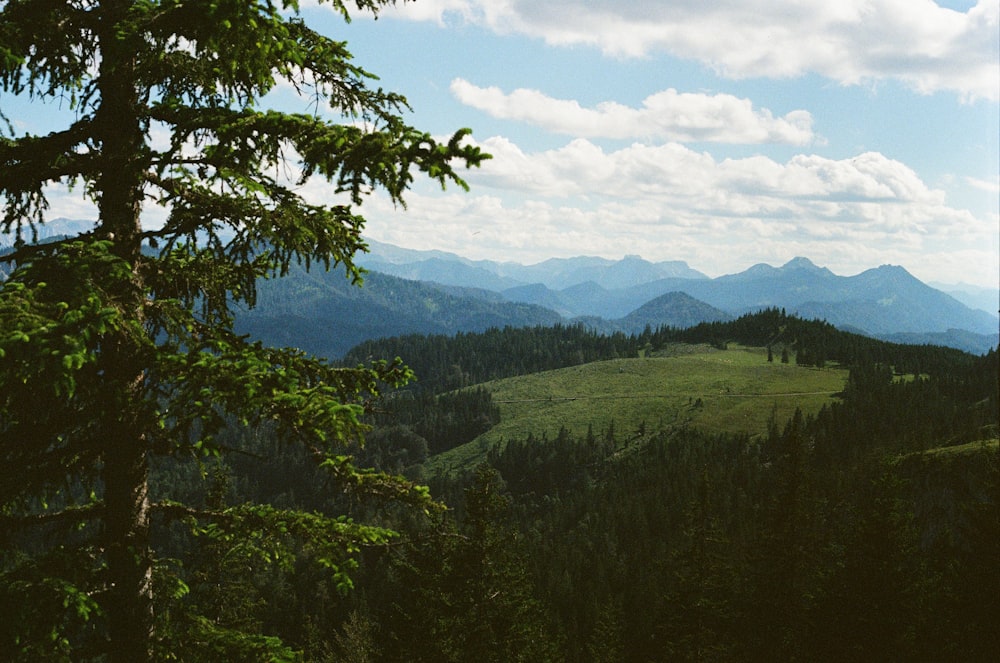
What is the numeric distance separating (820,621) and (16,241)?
2983 cm

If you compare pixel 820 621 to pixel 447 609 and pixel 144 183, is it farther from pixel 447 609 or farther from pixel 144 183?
pixel 144 183

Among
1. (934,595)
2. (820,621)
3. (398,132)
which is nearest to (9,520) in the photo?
(398,132)

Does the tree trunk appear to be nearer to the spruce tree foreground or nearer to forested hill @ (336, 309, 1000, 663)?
the spruce tree foreground

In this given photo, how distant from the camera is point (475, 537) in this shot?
74.0 ft

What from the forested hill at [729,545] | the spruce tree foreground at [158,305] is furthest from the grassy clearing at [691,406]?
the spruce tree foreground at [158,305]

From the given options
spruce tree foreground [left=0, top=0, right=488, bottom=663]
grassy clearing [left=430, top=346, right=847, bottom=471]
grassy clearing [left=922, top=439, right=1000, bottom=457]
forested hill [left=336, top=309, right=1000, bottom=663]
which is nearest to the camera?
spruce tree foreground [left=0, top=0, right=488, bottom=663]

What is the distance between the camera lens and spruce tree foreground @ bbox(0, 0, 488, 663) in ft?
20.4

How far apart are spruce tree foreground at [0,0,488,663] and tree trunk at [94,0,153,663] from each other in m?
0.03

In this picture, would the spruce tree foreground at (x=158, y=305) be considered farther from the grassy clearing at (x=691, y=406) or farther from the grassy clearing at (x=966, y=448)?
the grassy clearing at (x=691, y=406)

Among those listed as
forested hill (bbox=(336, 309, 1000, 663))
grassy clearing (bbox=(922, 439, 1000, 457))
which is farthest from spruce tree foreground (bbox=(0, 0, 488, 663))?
grassy clearing (bbox=(922, 439, 1000, 457))

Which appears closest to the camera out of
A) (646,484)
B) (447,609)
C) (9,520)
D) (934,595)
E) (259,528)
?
(9,520)

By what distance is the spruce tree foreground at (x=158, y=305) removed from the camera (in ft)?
20.4

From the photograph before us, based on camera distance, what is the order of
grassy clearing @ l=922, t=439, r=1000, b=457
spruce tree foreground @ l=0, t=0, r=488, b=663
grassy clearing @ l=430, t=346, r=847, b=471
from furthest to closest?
1. grassy clearing @ l=430, t=346, r=847, b=471
2. grassy clearing @ l=922, t=439, r=1000, b=457
3. spruce tree foreground @ l=0, t=0, r=488, b=663

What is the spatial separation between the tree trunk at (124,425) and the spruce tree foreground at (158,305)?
25 mm
